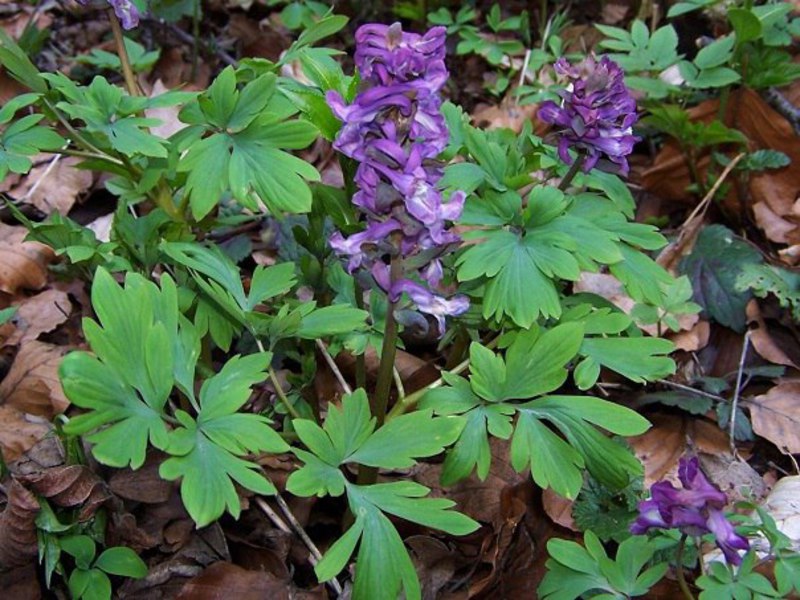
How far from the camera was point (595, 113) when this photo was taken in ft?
6.79

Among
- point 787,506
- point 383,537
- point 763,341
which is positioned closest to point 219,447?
point 383,537

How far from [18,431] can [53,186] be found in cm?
128

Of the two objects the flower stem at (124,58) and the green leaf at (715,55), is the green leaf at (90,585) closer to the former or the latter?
the flower stem at (124,58)

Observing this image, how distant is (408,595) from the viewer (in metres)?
1.56

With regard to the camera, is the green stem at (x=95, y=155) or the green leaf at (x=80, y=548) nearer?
the green leaf at (x=80, y=548)

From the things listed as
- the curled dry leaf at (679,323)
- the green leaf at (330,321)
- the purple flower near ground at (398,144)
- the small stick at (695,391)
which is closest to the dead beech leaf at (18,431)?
the green leaf at (330,321)

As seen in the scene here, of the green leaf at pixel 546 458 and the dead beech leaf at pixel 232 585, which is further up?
the green leaf at pixel 546 458

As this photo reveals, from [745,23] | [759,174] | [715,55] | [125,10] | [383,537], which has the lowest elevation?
[759,174]

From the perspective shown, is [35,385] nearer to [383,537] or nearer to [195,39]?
[383,537]

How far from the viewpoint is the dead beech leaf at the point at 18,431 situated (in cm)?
224

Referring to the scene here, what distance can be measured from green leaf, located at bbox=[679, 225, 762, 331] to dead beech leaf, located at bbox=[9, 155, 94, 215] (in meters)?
2.37

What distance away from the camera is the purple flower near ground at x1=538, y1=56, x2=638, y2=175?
2.06 meters

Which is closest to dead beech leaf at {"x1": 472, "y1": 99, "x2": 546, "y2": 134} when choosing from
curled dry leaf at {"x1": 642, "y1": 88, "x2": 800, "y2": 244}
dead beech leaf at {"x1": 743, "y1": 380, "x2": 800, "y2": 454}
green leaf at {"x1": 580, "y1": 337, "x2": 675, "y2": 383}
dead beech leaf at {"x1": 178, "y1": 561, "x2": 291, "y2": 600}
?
curled dry leaf at {"x1": 642, "y1": 88, "x2": 800, "y2": 244}

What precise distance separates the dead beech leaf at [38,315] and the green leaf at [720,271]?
2.18m
